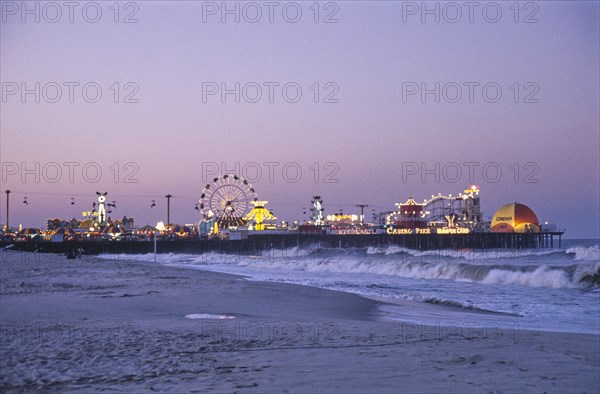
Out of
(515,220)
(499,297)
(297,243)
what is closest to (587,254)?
(499,297)

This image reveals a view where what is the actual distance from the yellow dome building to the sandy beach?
9005cm

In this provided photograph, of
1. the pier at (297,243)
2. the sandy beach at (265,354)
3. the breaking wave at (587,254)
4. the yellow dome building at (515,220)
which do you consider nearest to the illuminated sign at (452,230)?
the yellow dome building at (515,220)

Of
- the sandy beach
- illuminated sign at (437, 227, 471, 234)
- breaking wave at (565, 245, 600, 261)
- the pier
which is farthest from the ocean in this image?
illuminated sign at (437, 227, 471, 234)

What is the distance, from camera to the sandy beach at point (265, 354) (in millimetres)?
5215

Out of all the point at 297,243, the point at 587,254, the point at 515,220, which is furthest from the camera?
the point at 515,220

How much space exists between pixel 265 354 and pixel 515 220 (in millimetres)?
95928

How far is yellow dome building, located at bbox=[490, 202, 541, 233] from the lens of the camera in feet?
311

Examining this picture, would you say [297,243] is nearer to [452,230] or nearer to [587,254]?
[452,230]

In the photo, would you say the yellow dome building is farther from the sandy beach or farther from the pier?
the sandy beach

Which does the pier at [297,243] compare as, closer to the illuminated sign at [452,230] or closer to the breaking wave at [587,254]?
the illuminated sign at [452,230]

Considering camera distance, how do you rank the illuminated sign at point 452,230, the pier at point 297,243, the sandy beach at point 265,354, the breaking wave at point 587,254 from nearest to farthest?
the sandy beach at point 265,354, the breaking wave at point 587,254, the pier at point 297,243, the illuminated sign at point 452,230

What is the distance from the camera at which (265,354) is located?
650 centimetres

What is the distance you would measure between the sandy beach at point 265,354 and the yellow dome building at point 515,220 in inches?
3545

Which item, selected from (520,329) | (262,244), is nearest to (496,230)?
(262,244)
